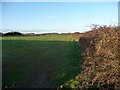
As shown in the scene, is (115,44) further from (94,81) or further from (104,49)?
(94,81)

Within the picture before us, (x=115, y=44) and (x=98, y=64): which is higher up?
(x=115, y=44)

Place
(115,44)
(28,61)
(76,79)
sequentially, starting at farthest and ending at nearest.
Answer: (28,61), (76,79), (115,44)

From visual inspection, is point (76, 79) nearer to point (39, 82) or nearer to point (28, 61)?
point (39, 82)

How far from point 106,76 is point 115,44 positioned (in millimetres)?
1350

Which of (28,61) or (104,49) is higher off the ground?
(104,49)

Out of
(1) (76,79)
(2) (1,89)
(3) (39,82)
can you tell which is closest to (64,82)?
(1) (76,79)

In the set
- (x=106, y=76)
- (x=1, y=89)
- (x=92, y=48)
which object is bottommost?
(x=1, y=89)

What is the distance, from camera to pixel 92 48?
1527cm

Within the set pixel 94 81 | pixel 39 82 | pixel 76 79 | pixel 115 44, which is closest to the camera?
pixel 115 44

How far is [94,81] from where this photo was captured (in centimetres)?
1416

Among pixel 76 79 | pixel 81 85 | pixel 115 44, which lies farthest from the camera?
pixel 76 79

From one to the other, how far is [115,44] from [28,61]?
1265 cm

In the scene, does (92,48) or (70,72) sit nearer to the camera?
(92,48)

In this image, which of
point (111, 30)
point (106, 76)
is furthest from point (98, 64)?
point (111, 30)
